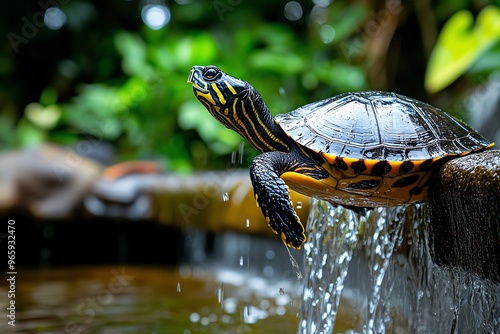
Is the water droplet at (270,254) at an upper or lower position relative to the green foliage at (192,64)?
lower

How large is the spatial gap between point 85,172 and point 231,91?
363 centimetres

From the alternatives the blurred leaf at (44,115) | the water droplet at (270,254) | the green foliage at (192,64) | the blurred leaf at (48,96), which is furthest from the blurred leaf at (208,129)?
the blurred leaf at (48,96)

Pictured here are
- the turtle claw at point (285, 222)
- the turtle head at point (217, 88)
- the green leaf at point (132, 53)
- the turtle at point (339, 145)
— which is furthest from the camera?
the green leaf at point (132, 53)

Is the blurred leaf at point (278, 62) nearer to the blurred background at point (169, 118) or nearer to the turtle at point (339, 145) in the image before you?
the blurred background at point (169, 118)

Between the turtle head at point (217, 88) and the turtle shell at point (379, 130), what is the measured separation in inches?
7.3

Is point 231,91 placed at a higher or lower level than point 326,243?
higher

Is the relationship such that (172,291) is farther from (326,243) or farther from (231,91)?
(231,91)

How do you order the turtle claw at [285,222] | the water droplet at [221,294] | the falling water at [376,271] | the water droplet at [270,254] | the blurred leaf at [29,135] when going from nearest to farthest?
the turtle claw at [285,222] → the falling water at [376,271] → the water droplet at [221,294] → the water droplet at [270,254] → the blurred leaf at [29,135]

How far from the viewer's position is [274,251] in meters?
4.18

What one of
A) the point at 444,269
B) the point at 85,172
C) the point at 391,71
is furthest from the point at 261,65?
the point at 444,269

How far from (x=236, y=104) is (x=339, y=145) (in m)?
0.43

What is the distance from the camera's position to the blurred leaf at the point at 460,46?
475cm

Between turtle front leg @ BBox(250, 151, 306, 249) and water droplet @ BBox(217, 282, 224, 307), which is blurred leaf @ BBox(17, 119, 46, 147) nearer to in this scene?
water droplet @ BBox(217, 282, 224, 307)

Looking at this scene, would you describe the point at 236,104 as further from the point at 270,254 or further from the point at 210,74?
the point at 270,254
